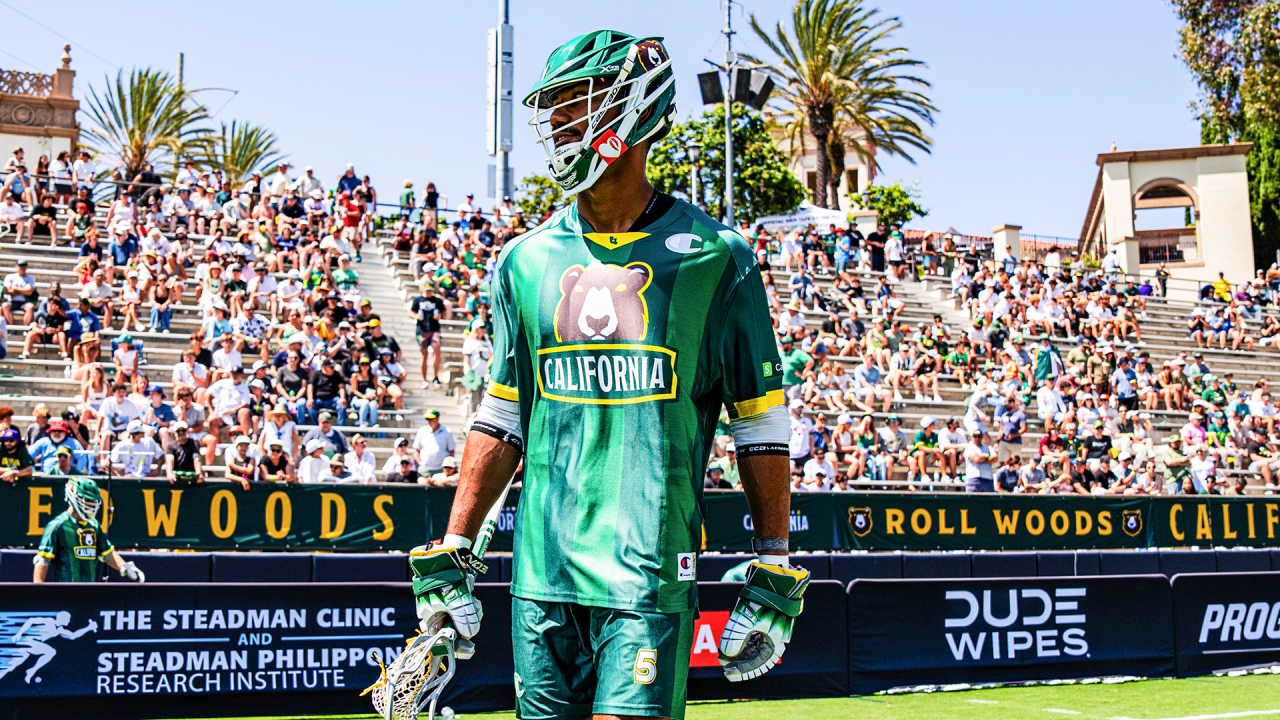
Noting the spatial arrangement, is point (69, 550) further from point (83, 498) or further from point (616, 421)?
point (616, 421)

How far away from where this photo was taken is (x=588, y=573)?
3.29 metres

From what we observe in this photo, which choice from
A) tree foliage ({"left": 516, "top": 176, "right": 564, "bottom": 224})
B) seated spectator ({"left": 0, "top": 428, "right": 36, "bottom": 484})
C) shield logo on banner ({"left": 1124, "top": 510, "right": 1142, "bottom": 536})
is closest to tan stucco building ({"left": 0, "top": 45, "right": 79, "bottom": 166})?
tree foliage ({"left": 516, "top": 176, "right": 564, "bottom": 224})

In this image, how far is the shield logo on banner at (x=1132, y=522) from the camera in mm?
19984

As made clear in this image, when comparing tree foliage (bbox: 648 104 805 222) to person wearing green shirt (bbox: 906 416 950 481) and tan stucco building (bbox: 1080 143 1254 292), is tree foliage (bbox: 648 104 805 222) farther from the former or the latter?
person wearing green shirt (bbox: 906 416 950 481)

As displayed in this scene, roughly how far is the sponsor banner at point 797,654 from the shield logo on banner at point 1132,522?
34.6 ft

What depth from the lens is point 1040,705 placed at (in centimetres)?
1052

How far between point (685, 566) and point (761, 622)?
0.25 m

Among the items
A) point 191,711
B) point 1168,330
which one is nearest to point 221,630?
point 191,711

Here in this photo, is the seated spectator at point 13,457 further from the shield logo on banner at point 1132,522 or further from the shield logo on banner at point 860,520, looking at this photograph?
the shield logo on banner at point 1132,522

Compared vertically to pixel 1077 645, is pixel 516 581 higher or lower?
higher

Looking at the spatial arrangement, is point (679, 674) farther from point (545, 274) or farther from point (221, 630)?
point (221, 630)

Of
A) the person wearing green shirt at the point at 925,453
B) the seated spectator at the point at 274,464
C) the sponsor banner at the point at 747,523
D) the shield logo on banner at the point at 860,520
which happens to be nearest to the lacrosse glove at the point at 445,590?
the seated spectator at the point at 274,464

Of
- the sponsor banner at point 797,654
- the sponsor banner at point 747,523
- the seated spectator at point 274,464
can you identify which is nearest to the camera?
the sponsor banner at point 797,654

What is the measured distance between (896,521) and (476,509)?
15489 mm
